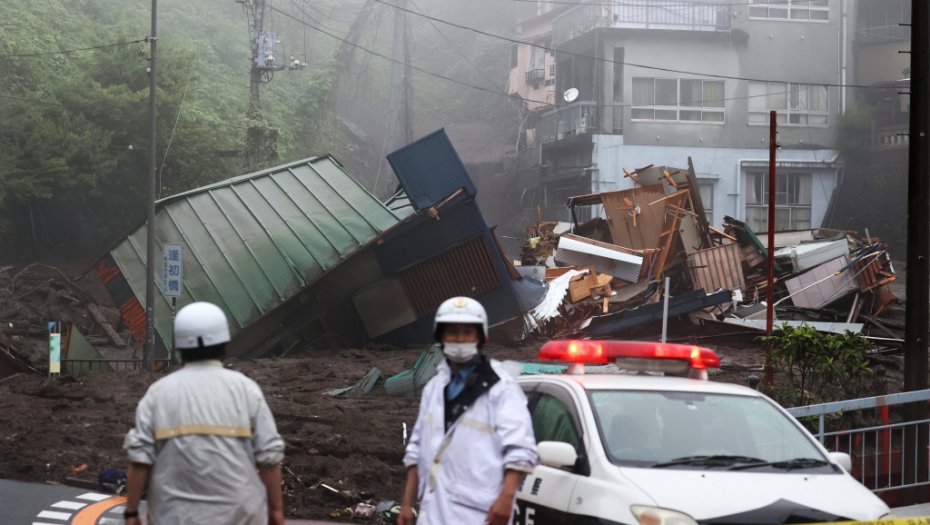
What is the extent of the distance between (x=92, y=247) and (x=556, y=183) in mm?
22846

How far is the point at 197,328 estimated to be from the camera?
3.35 meters

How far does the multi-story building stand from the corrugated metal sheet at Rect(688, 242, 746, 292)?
50.4 ft

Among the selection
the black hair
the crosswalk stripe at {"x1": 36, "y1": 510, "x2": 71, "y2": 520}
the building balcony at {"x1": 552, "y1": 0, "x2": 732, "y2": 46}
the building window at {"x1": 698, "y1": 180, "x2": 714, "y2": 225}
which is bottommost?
the crosswalk stripe at {"x1": 36, "y1": 510, "x2": 71, "y2": 520}

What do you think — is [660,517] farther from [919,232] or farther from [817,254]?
[817,254]

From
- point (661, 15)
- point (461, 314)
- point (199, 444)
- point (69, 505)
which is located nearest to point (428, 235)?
point (69, 505)

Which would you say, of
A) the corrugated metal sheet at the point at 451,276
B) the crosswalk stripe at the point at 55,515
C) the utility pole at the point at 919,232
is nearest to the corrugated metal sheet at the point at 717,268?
the corrugated metal sheet at the point at 451,276

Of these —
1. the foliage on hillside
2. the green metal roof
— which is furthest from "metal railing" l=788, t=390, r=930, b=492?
the foliage on hillside

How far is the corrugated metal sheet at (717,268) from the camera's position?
70.4 feet

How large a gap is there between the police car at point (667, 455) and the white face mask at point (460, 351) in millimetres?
632

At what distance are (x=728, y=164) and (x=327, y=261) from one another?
22430mm

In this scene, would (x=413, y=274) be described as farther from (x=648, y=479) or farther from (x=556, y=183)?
(x=556, y=183)

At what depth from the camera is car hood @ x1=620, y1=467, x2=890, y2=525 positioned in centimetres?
368

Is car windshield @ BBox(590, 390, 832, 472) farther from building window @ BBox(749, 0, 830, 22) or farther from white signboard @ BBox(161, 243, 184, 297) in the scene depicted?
building window @ BBox(749, 0, 830, 22)

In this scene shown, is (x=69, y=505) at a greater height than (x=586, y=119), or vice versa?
(x=586, y=119)
